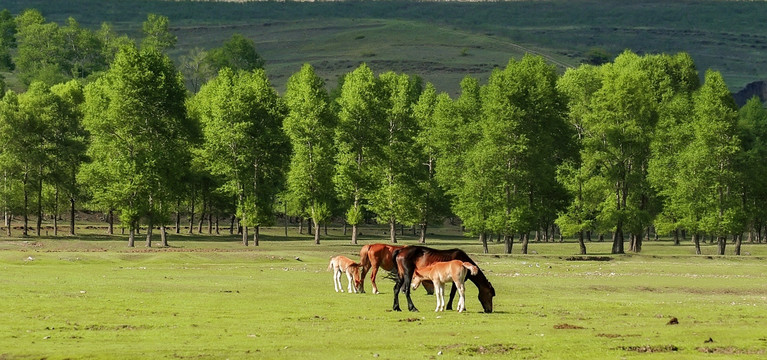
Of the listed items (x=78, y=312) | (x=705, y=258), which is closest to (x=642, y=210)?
(x=705, y=258)

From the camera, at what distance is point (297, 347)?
27.0 meters

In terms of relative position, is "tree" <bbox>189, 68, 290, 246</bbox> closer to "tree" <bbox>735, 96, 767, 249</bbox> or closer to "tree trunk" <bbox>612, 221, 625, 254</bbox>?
"tree trunk" <bbox>612, 221, 625, 254</bbox>

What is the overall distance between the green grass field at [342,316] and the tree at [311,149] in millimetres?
35688

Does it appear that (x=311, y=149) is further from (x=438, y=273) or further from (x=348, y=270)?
(x=438, y=273)

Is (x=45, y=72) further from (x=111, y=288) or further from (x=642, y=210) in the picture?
(x=111, y=288)

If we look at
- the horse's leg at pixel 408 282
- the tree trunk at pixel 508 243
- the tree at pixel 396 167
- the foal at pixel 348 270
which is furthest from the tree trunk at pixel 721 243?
the horse's leg at pixel 408 282

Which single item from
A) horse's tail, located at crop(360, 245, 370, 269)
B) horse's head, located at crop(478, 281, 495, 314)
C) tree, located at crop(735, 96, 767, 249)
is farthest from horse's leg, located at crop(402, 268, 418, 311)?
tree, located at crop(735, 96, 767, 249)

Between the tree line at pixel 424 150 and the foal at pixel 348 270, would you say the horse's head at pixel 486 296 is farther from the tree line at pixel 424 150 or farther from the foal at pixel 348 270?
the tree line at pixel 424 150

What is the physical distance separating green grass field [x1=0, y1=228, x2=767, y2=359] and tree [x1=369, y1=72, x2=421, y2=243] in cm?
3869

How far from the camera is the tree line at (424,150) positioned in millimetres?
85562

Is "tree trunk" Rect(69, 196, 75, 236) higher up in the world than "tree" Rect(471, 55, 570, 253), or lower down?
lower down

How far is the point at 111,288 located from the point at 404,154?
6070cm

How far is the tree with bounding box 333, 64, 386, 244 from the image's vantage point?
330ft

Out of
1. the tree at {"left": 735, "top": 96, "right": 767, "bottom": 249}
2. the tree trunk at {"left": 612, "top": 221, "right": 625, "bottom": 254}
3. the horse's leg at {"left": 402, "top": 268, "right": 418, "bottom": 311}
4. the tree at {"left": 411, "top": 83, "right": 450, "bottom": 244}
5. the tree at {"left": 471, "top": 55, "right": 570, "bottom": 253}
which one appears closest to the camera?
the horse's leg at {"left": 402, "top": 268, "right": 418, "bottom": 311}
